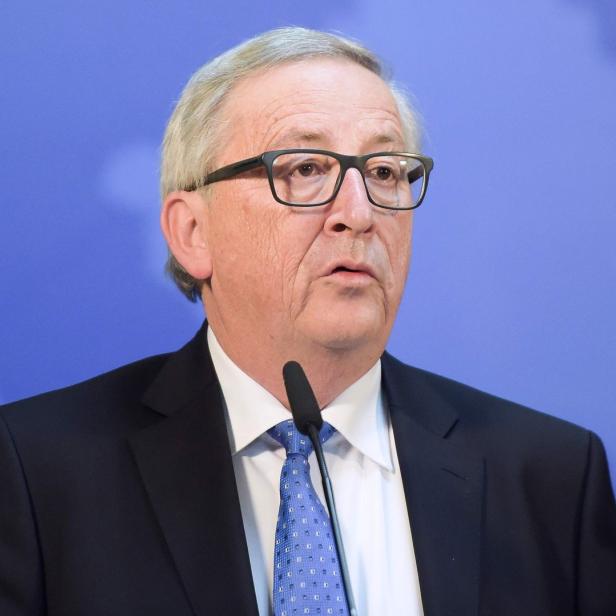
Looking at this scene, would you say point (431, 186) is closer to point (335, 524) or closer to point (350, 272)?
point (350, 272)

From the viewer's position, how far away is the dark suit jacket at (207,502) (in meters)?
1.92

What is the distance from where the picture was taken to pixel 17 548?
1.94 meters

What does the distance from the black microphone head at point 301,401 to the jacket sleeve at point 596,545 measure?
711mm

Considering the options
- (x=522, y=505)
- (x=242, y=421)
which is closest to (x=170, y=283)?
(x=242, y=421)

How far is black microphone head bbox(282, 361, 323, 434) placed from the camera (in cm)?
167

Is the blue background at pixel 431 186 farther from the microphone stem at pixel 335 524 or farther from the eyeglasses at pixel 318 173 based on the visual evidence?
the microphone stem at pixel 335 524

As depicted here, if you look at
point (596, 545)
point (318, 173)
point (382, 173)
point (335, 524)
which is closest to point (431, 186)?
point (382, 173)

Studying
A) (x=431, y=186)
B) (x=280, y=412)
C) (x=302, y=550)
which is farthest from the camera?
(x=431, y=186)

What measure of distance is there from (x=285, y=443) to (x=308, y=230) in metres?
0.36

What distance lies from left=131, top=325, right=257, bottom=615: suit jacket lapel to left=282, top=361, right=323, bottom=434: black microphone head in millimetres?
347

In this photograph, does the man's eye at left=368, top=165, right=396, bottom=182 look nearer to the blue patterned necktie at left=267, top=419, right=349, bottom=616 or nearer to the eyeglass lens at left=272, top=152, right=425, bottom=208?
the eyeglass lens at left=272, top=152, right=425, bottom=208

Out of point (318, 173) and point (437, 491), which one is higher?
point (318, 173)

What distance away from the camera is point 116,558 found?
1932 mm

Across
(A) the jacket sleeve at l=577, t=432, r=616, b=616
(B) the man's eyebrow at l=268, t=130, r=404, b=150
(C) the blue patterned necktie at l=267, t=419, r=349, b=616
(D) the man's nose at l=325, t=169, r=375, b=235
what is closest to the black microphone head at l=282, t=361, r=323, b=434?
(C) the blue patterned necktie at l=267, t=419, r=349, b=616
